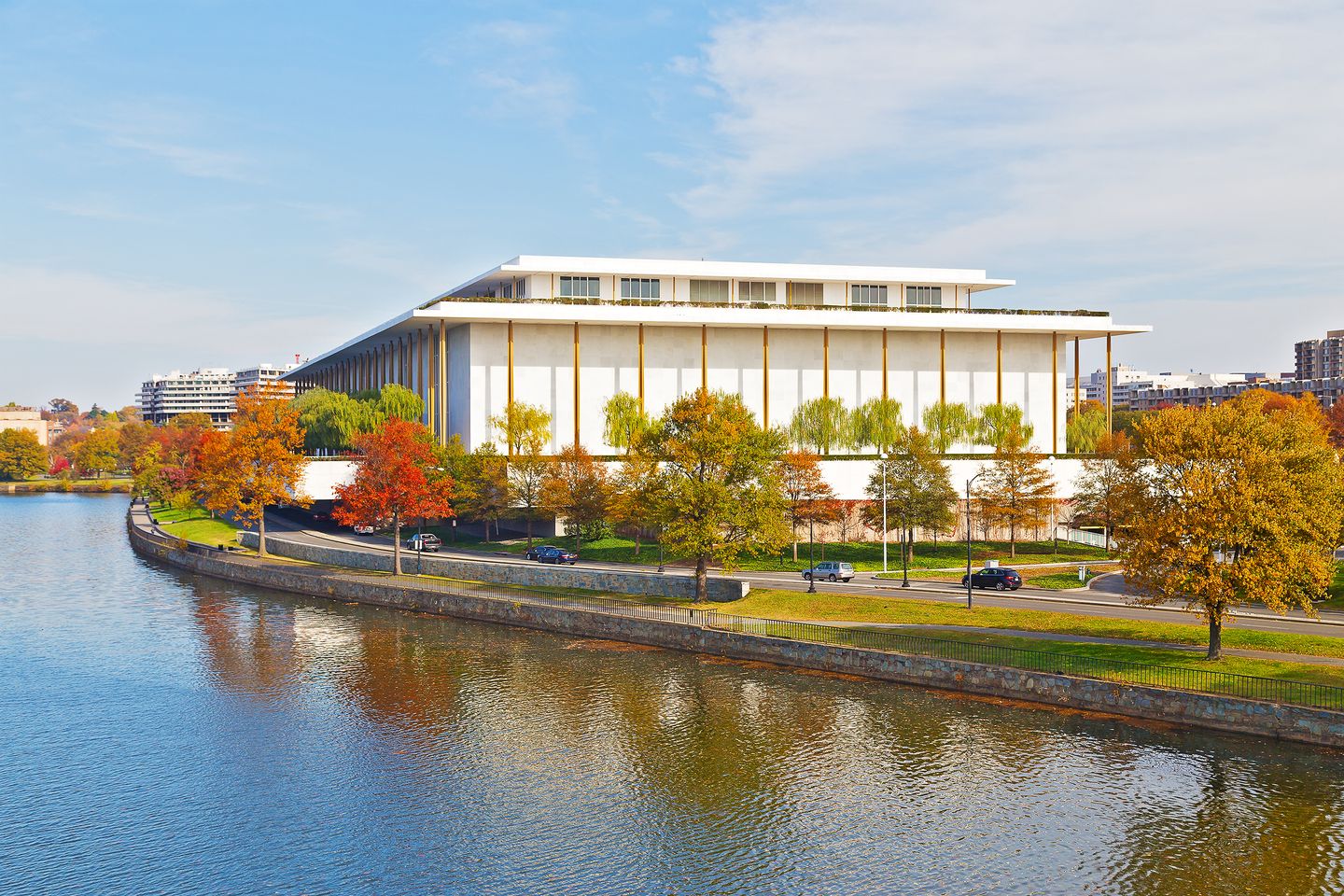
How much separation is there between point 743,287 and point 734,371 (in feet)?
29.3

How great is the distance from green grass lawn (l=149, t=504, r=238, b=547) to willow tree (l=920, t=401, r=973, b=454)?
58842mm

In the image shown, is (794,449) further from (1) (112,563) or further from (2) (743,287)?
(1) (112,563)

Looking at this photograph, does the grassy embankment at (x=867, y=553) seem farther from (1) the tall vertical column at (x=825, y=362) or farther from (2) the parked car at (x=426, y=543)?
(1) the tall vertical column at (x=825, y=362)

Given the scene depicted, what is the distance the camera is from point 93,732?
Result: 37.5m

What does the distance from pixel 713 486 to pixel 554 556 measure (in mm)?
19410

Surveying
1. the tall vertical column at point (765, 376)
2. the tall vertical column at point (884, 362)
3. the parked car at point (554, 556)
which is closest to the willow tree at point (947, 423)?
the tall vertical column at point (884, 362)

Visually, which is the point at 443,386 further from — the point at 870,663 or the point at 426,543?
the point at 870,663

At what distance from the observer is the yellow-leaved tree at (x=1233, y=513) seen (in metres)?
39.0

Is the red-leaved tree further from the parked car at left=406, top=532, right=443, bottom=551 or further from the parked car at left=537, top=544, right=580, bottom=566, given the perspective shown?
the parked car at left=537, top=544, right=580, bottom=566

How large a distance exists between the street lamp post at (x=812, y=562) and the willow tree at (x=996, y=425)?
80.4 feet

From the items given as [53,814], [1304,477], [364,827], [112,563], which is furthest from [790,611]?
[112,563]

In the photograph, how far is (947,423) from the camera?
97.2 meters

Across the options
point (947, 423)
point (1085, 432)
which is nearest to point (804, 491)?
point (947, 423)

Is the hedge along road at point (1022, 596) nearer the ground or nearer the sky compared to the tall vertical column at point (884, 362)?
nearer the ground
